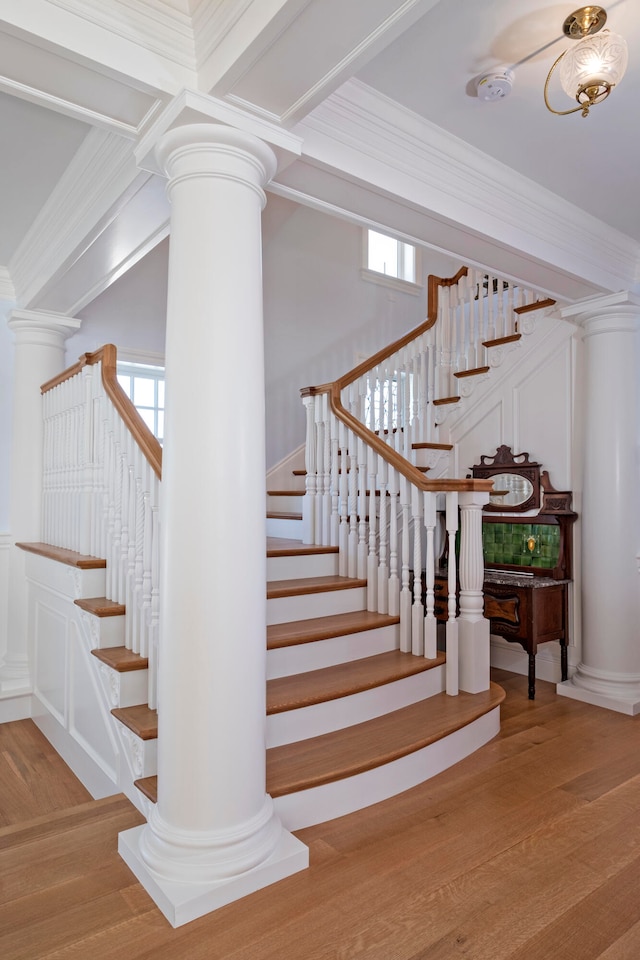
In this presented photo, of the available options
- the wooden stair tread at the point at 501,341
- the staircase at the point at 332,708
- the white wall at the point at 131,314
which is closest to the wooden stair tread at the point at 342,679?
the staircase at the point at 332,708

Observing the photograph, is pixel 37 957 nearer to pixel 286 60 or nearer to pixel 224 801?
pixel 224 801

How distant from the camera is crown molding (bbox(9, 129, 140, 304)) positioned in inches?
95.9

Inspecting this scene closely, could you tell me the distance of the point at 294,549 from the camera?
3664 millimetres

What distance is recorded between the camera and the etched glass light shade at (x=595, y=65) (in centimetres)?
182

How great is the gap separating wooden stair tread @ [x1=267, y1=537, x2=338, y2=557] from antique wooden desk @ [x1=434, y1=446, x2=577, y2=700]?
773 mm

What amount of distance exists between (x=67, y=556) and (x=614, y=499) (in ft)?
10.5

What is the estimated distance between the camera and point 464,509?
317cm

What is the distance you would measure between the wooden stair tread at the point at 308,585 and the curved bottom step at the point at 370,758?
0.77 meters

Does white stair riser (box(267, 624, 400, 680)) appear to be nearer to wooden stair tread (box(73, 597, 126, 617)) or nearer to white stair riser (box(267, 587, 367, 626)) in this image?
white stair riser (box(267, 587, 367, 626))

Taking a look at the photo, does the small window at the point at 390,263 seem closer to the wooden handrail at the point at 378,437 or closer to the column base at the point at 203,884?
the wooden handrail at the point at 378,437

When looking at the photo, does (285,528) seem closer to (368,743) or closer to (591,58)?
(368,743)

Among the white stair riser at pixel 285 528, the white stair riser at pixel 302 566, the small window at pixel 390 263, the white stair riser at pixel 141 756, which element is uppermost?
Result: the small window at pixel 390 263

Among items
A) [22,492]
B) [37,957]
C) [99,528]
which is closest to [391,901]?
[37,957]

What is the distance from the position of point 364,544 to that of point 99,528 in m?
1.50
